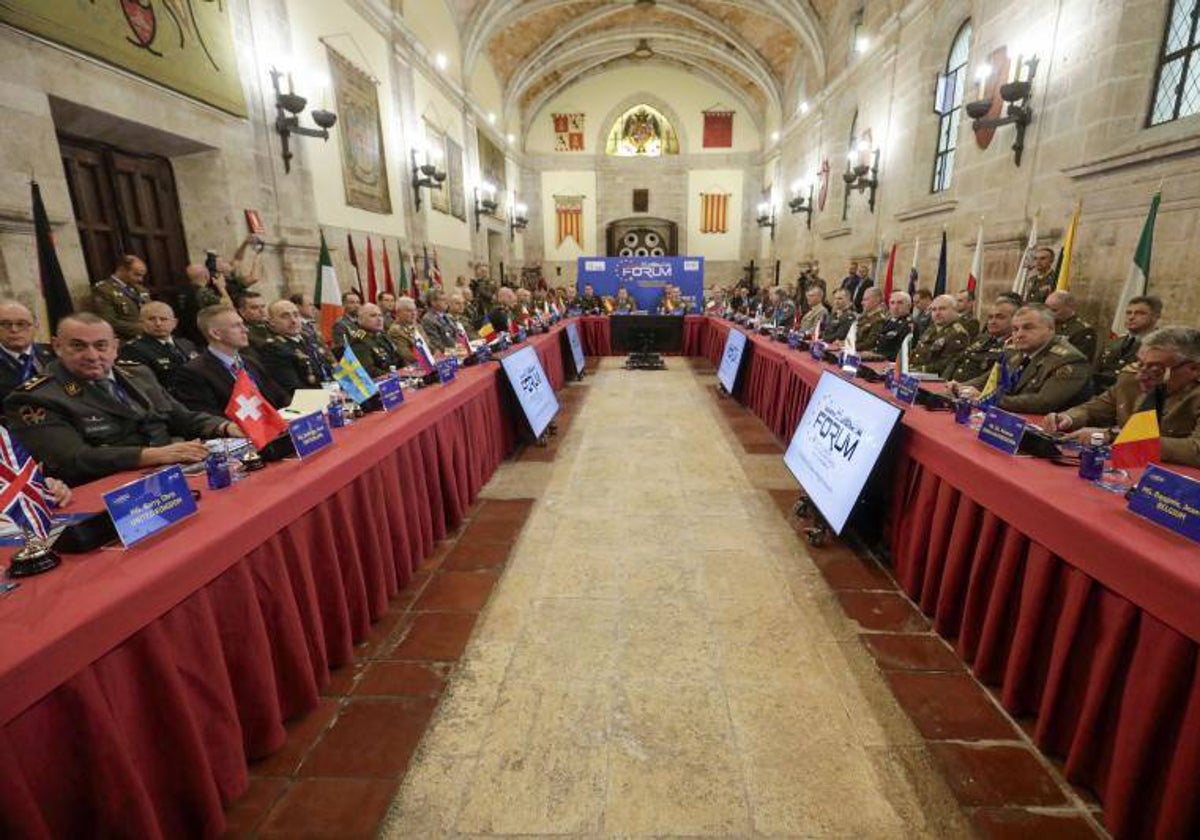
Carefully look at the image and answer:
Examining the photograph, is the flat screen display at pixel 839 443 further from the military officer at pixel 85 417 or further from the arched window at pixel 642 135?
the arched window at pixel 642 135

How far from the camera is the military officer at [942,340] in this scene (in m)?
4.24

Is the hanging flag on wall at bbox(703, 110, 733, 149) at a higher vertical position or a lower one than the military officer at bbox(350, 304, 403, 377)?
higher

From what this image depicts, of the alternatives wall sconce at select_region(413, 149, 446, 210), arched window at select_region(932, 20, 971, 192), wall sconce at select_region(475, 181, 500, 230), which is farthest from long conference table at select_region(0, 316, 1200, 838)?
wall sconce at select_region(475, 181, 500, 230)

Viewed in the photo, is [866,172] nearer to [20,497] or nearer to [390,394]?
[390,394]

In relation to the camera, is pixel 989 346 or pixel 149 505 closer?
pixel 149 505

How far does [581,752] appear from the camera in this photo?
1.69m

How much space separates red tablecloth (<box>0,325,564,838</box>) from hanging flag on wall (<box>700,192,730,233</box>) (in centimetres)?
1798

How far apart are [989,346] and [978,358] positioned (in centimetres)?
10

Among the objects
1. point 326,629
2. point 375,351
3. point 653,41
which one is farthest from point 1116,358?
point 653,41

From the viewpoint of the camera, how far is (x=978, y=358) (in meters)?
3.77

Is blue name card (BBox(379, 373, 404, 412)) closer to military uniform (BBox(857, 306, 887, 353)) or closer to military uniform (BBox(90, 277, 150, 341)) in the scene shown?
military uniform (BBox(90, 277, 150, 341))

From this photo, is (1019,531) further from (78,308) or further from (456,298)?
(456,298)

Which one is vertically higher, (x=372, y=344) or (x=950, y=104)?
(x=950, y=104)

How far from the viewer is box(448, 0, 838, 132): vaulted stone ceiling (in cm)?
1148
